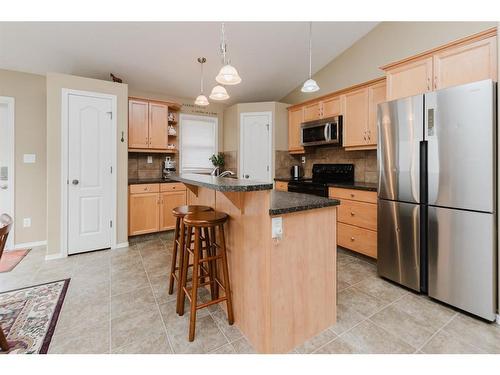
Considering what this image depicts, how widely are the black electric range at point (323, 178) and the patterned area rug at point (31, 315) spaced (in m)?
3.11

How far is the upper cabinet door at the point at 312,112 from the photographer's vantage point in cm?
397

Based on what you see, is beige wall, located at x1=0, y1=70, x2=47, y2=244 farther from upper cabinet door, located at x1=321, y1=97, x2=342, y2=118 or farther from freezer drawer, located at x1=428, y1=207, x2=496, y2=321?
freezer drawer, located at x1=428, y1=207, x2=496, y2=321

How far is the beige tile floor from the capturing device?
158cm

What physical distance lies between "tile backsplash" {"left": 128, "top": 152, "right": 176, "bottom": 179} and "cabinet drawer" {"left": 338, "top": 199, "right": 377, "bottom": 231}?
3287mm

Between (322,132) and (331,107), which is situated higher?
(331,107)

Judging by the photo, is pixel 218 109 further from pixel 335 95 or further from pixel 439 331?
pixel 439 331

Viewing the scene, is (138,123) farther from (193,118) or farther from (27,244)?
(27,244)

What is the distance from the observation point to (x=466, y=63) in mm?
2059

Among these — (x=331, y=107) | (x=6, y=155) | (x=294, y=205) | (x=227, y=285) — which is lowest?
(x=227, y=285)

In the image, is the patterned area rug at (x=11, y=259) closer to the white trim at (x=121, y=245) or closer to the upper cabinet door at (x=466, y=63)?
the white trim at (x=121, y=245)

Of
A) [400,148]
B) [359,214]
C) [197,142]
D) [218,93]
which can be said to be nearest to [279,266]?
[400,148]

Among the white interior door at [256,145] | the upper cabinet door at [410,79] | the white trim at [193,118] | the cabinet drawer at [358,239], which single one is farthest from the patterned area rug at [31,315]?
the upper cabinet door at [410,79]

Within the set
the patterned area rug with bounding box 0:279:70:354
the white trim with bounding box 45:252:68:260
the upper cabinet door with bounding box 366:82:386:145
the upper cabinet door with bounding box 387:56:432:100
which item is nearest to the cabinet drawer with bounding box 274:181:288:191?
the upper cabinet door with bounding box 366:82:386:145

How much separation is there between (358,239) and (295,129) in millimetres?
2278
